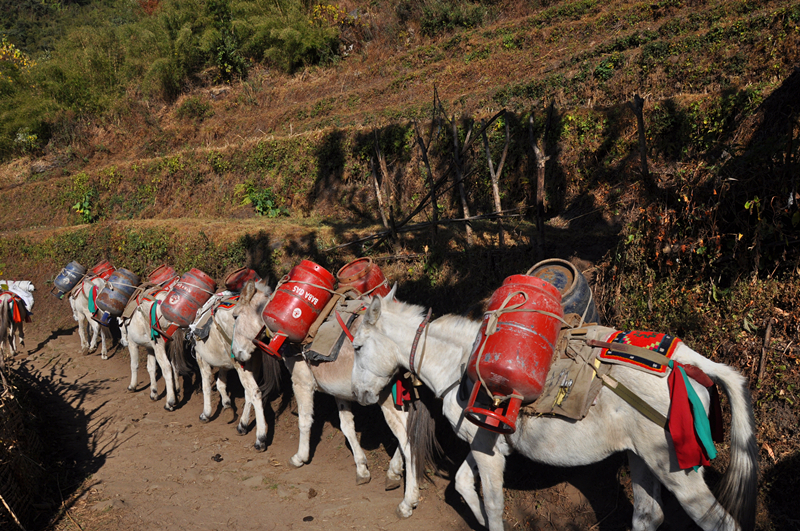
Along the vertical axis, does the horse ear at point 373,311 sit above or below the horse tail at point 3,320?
above

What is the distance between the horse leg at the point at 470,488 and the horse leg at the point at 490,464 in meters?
0.18

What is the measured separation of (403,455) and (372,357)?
60.1 inches

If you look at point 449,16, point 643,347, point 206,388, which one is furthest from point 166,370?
point 449,16

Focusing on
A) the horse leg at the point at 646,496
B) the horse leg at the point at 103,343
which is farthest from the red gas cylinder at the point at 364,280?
the horse leg at the point at 103,343

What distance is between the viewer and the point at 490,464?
3596 mm

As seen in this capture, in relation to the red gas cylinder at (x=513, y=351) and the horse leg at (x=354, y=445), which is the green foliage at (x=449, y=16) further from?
the red gas cylinder at (x=513, y=351)

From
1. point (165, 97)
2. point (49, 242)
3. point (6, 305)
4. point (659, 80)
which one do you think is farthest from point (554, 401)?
point (165, 97)

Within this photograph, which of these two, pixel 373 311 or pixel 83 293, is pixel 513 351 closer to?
pixel 373 311

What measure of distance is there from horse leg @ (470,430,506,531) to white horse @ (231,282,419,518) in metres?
0.96

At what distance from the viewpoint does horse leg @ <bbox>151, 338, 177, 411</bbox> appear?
7.54m

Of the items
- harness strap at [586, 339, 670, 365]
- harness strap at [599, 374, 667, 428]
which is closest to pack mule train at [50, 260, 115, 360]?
harness strap at [586, 339, 670, 365]

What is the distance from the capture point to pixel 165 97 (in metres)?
28.1

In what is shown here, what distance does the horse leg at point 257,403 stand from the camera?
5.99m

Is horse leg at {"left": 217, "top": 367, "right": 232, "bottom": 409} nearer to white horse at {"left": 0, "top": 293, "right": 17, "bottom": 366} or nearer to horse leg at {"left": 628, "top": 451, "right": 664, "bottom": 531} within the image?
horse leg at {"left": 628, "top": 451, "right": 664, "bottom": 531}
